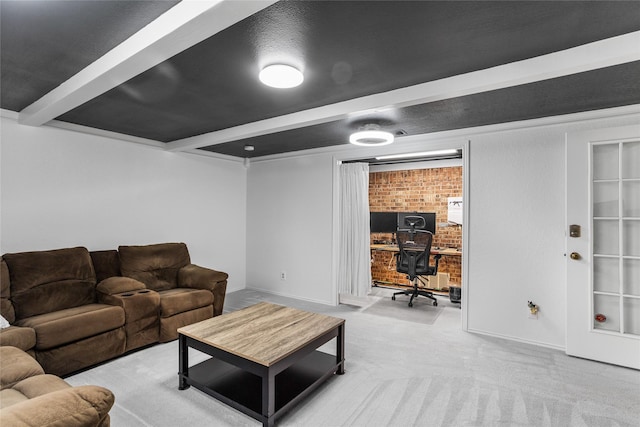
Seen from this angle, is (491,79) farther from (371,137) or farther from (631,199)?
(631,199)

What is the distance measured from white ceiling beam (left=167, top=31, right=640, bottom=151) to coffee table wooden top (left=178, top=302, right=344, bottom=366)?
5.77ft

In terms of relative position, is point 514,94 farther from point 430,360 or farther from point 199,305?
point 199,305

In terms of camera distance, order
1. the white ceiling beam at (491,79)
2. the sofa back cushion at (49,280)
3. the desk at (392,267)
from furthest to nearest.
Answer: the desk at (392,267) → the sofa back cushion at (49,280) → the white ceiling beam at (491,79)

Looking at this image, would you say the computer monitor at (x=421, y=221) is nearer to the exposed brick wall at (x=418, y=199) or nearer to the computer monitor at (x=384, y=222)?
the exposed brick wall at (x=418, y=199)

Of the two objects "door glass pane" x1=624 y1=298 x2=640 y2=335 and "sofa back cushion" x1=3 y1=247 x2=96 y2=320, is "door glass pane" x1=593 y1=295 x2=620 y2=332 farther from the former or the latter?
"sofa back cushion" x1=3 y1=247 x2=96 y2=320

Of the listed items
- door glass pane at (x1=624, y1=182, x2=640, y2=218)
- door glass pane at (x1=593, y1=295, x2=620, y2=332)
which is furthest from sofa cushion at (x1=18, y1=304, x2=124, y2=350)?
door glass pane at (x1=624, y1=182, x2=640, y2=218)

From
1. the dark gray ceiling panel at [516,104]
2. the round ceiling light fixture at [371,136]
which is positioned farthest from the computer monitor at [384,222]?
the round ceiling light fixture at [371,136]

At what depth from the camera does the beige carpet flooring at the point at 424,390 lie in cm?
197

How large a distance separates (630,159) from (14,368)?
4.69 m

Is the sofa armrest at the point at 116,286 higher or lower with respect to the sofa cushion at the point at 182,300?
higher

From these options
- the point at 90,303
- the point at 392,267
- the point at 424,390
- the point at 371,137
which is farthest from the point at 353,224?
the point at 90,303

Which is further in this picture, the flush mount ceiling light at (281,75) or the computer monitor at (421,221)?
the computer monitor at (421,221)

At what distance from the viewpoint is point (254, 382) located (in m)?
2.28

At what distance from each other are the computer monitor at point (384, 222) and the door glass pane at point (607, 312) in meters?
3.19
